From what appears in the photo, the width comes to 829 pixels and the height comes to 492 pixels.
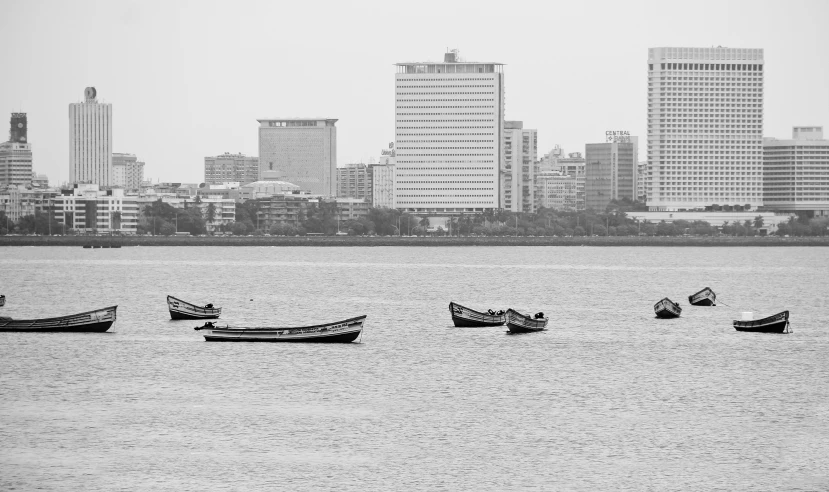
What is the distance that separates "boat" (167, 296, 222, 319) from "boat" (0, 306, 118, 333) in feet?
28.4

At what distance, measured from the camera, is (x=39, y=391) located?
52500 millimetres

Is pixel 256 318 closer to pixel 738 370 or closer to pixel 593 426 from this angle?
pixel 738 370

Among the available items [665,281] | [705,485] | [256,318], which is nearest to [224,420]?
[705,485]

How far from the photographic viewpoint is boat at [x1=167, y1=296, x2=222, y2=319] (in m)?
82.1

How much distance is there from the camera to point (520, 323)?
74.2 meters

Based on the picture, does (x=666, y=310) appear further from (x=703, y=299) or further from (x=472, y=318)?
(x=472, y=318)

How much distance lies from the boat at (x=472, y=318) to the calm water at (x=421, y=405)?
151 centimetres

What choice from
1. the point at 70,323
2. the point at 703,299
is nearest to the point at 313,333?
the point at 70,323

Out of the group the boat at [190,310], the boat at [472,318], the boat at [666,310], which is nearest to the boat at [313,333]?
the boat at [472,318]

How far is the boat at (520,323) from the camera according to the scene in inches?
2899

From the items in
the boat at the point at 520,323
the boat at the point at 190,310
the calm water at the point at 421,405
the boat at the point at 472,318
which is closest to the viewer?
the calm water at the point at 421,405

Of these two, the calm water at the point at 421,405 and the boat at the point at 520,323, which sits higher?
the boat at the point at 520,323

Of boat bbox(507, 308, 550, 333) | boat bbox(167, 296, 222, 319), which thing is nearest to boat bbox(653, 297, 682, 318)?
boat bbox(507, 308, 550, 333)

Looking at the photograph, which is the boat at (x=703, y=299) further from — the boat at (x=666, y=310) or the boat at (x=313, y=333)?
the boat at (x=313, y=333)
